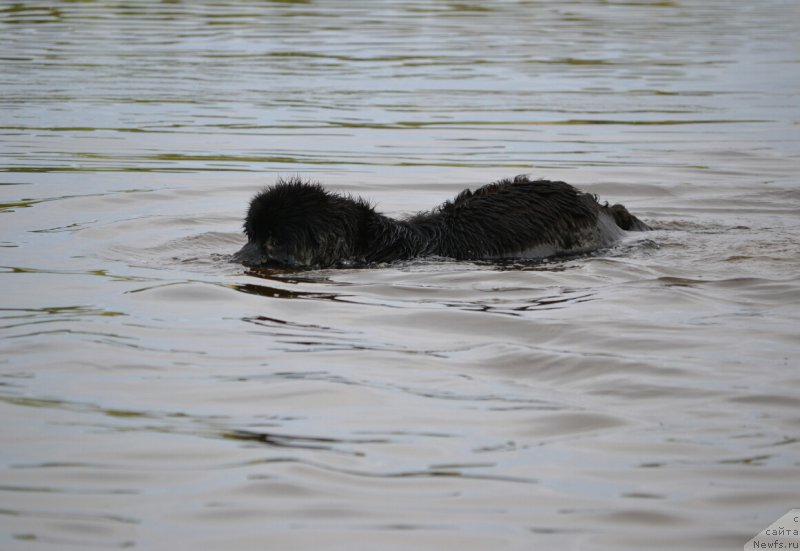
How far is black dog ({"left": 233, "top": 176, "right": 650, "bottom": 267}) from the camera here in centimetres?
818

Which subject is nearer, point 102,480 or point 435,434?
point 102,480

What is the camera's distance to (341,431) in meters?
4.96

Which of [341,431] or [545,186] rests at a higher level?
[545,186]

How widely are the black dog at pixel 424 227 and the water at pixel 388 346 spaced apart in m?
0.24

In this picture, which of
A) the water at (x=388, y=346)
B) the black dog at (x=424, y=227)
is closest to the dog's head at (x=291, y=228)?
the black dog at (x=424, y=227)

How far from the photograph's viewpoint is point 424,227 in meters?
8.52

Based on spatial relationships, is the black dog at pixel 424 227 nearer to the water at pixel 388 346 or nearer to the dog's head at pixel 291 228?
the dog's head at pixel 291 228

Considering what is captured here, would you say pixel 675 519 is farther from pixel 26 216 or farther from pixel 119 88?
pixel 119 88

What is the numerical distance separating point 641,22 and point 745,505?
25842mm

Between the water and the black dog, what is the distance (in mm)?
235

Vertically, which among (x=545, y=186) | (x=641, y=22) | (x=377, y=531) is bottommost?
(x=377, y=531)

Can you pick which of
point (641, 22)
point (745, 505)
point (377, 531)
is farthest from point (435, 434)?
point (641, 22)

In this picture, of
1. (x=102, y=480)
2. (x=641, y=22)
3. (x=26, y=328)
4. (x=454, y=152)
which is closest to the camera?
(x=102, y=480)

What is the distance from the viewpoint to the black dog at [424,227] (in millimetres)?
8180
